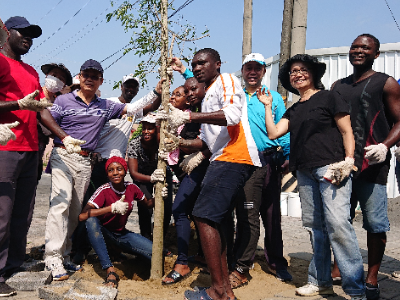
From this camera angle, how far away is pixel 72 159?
4.20 m

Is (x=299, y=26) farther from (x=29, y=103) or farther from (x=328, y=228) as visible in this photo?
(x=29, y=103)

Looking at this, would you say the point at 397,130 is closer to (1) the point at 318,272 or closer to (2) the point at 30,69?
(1) the point at 318,272

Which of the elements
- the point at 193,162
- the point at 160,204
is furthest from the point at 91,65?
the point at 160,204

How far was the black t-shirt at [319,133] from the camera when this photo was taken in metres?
3.21

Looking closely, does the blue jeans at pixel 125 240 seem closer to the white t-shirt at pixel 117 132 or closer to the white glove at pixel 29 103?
the white t-shirt at pixel 117 132

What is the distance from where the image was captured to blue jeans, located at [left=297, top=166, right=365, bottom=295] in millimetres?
3049

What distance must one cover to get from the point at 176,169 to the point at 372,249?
2.20m

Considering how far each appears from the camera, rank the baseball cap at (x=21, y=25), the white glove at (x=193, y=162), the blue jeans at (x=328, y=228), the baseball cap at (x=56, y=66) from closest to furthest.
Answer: the blue jeans at (x=328, y=228)
the baseball cap at (x=21, y=25)
the white glove at (x=193, y=162)
the baseball cap at (x=56, y=66)

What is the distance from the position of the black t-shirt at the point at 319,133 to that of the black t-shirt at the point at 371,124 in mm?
329

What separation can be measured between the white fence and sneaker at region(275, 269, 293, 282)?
20.9 feet

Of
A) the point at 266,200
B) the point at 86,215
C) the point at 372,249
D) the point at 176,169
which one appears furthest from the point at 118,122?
the point at 372,249

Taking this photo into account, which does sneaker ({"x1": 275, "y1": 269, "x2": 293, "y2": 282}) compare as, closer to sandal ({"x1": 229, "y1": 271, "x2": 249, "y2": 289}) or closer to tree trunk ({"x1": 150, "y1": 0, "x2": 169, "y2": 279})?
sandal ({"x1": 229, "y1": 271, "x2": 249, "y2": 289})

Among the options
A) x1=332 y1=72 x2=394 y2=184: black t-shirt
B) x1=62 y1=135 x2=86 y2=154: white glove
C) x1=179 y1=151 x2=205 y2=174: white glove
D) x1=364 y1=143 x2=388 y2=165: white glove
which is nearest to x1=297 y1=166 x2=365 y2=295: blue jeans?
Answer: x1=364 y1=143 x2=388 y2=165: white glove

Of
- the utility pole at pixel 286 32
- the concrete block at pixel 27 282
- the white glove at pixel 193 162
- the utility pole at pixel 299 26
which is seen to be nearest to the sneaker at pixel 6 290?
the concrete block at pixel 27 282
